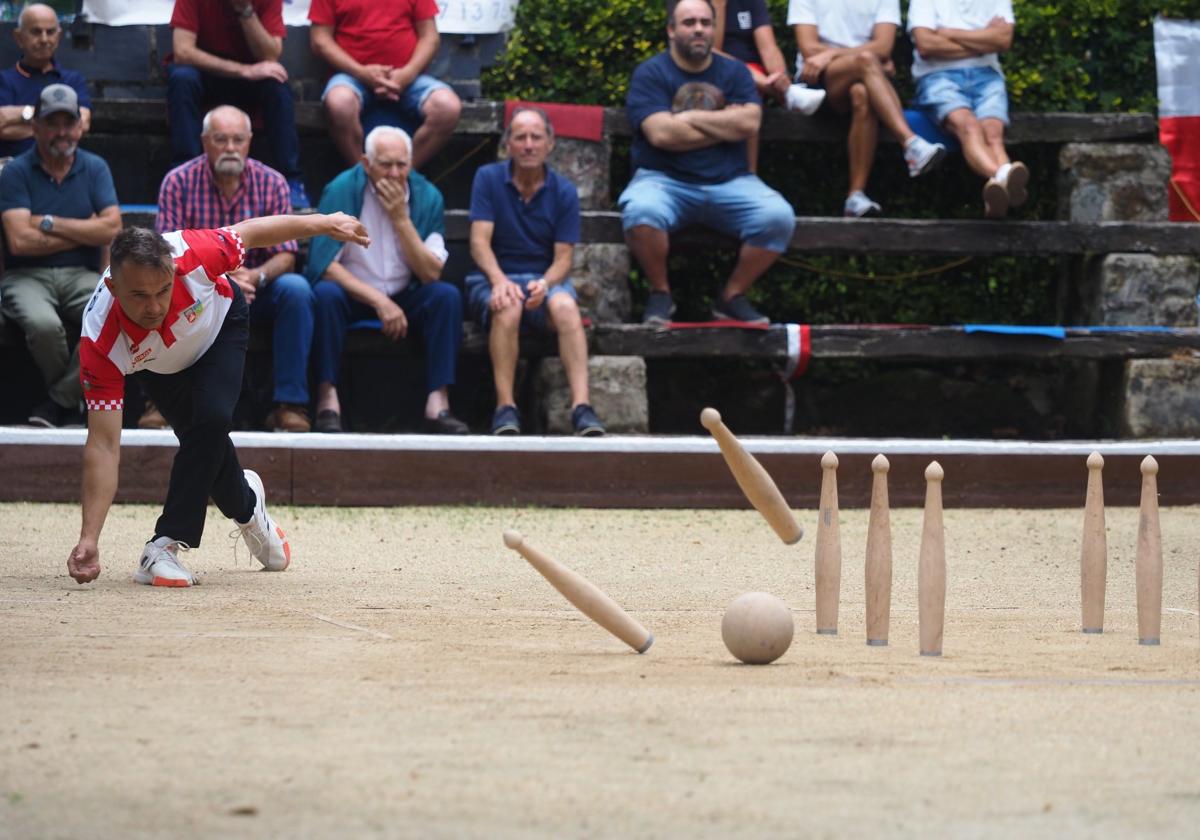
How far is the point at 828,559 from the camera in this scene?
5281 mm

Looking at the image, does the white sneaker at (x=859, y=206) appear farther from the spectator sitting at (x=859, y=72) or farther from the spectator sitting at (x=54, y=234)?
the spectator sitting at (x=54, y=234)

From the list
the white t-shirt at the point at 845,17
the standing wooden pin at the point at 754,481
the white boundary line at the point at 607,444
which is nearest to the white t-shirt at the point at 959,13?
the white t-shirt at the point at 845,17

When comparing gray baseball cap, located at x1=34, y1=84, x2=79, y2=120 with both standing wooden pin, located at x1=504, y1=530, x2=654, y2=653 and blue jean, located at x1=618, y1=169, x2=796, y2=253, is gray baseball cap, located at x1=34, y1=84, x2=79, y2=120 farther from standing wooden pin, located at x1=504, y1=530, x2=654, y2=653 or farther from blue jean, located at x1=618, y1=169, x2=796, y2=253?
standing wooden pin, located at x1=504, y1=530, x2=654, y2=653

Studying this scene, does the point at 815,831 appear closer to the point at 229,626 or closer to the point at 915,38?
the point at 229,626

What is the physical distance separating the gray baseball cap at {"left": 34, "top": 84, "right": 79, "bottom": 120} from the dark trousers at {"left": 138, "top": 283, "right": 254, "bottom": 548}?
3448mm

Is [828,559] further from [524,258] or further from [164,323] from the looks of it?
[524,258]

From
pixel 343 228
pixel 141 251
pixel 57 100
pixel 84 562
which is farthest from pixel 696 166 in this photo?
pixel 84 562

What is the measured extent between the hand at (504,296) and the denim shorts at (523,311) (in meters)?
0.06

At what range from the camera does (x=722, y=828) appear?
3.00 meters

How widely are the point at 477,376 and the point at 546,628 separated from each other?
5.77 meters

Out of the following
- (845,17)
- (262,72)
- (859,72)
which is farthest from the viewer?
(845,17)

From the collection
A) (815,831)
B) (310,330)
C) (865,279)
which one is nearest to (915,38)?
(865,279)

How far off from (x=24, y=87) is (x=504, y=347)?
11.2ft

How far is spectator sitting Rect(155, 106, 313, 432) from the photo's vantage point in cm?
942
